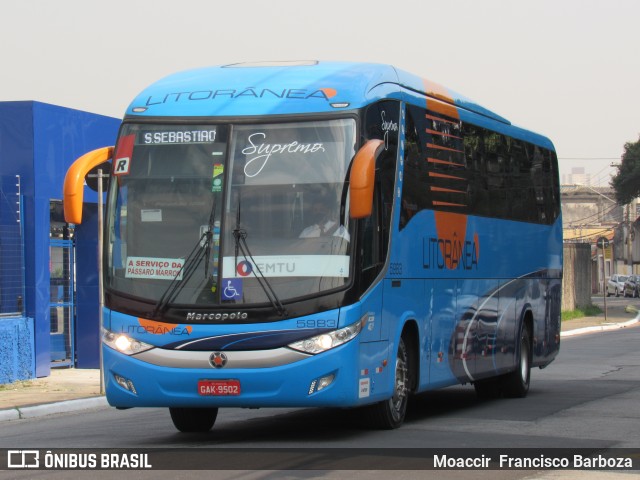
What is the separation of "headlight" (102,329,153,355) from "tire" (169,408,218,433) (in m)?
1.37

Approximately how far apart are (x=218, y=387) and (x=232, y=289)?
35.4 inches

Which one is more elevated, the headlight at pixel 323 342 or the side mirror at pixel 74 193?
the side mirror at pixel 74 193

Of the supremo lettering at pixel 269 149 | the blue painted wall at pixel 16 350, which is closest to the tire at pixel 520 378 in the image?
the supremo lettering at pixel 269 149

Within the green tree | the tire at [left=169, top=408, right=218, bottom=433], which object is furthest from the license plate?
the green tree

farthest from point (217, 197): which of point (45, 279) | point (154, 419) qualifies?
point (45, 279)

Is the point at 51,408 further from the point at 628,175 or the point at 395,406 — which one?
the point at 628,175

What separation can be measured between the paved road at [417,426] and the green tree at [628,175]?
6571 cm

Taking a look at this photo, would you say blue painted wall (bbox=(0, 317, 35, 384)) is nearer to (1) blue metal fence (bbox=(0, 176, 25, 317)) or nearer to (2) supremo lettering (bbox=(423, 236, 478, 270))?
(1) blue metal fence (bbox=(0, 176, 25, 317))

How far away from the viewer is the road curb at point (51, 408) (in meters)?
15.7

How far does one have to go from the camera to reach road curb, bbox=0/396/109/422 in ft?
51.5

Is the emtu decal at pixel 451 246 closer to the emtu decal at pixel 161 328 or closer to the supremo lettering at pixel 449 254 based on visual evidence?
the supremo lettering at pixel 449 254

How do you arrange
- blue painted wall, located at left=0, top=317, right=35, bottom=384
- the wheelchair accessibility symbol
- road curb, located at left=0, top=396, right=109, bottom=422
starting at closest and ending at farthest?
1. the wheelchair accessibility symbol
2. road curb, located at left=0, top=396, right=109, bottom=422
3. blue painted wall, located at left=0, top=317, right=35, bottom=384

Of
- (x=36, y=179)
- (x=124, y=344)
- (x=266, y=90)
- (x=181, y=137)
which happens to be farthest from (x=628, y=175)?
(x=124, y=344)

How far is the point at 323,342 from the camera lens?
11.1 metres
